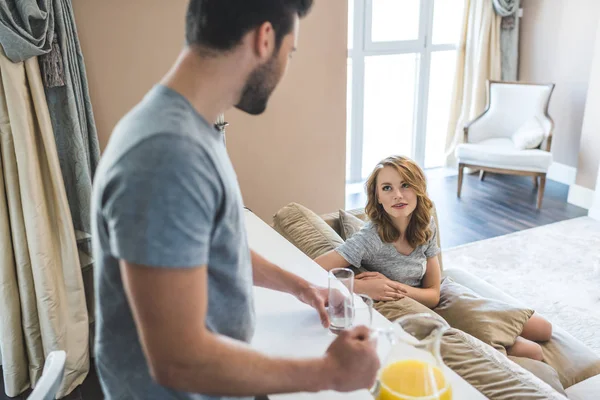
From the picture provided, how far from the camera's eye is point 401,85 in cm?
507

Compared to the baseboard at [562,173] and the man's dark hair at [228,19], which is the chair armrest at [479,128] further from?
the man's dark hair at [228,19]

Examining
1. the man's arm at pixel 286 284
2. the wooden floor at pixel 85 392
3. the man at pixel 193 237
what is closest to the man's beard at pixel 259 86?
the man at pixel 193 237

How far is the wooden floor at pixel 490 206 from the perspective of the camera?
13.4 ft

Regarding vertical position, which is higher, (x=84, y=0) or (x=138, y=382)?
(x=84, y=0)

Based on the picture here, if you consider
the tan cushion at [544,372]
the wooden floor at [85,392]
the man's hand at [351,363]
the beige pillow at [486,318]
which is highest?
the man's hand at [351,363]

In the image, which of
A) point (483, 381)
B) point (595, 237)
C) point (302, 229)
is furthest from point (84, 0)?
point (595, 237)

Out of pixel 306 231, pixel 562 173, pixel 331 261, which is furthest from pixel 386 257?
pixel 562 173

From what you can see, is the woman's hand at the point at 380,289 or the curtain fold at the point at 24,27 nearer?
the woman's hand at the point at 380,289

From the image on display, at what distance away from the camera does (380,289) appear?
1670 millimetres

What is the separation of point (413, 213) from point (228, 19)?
4.31 feet

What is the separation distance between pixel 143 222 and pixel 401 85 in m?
4.63

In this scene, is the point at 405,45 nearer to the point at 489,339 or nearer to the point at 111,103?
the point at 111,103

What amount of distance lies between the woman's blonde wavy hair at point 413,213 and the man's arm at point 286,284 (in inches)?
24.8

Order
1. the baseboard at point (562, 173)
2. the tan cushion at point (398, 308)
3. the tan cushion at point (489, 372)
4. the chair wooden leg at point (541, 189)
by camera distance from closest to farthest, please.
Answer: the tan cushion at point (489, 372), the tan cushion at point (398, 308), the chair wooden leg at point (541, 189), the baseboard at point (562, 173)
